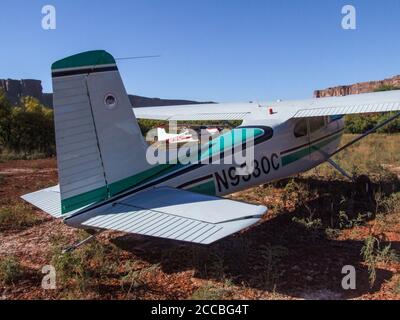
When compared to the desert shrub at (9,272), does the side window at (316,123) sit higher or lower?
higher

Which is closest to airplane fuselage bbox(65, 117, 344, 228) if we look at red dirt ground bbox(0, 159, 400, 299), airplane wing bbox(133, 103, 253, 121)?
red dirt ground bbox(0, 159, 400, 299)

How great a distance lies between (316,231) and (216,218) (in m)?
2.91

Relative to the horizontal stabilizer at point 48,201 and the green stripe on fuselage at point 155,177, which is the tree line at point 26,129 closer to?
the green stripe on fuselage at point 155,177

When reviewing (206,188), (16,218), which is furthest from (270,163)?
(16,218)

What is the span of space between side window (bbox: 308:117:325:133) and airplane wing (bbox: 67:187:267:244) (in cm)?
447

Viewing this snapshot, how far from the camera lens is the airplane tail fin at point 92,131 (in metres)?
4.28

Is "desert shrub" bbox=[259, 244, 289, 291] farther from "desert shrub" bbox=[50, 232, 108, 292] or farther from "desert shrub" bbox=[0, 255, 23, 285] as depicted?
"desert shrub" bbox=[0, 255, 23, 285]

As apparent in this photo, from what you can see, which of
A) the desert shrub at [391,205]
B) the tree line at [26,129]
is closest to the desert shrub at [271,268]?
the desert shrub at [391,205]

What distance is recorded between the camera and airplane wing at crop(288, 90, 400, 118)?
7015 mm

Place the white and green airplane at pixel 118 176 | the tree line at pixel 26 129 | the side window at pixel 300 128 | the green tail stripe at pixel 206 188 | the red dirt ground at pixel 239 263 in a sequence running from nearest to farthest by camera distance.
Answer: the white and green airplane at pixel 118 176 < the red dirt ground at pixel 239 263 < the green tail stripe at pixel 206 188 < the side window at pixel 300 128 < the tree line at pixel 26 129

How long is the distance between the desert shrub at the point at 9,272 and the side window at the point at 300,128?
566cm

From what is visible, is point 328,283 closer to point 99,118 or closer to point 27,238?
point 99,118

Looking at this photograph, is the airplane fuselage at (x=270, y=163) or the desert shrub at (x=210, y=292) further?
the airplane fuselage at (x=270, y=163)

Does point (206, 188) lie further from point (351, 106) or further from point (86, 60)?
point (351, 106)
